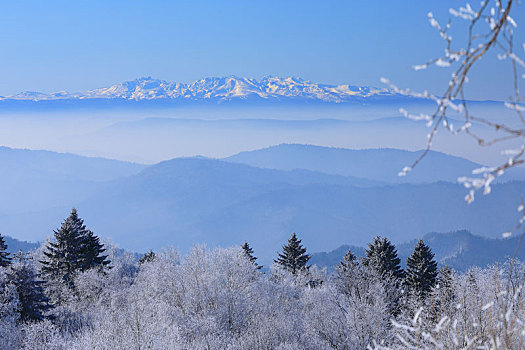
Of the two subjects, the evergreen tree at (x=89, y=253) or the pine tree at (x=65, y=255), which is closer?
the pine tree at (x=65, y=255)

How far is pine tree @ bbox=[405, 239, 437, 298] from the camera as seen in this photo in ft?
159

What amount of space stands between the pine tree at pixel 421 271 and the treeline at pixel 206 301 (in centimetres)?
12

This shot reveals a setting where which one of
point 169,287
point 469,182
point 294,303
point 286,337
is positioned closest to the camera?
point 469,182

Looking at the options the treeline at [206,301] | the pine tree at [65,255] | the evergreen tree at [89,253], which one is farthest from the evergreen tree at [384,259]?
the pine tree at [65,255]

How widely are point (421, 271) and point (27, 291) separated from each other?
38347mm

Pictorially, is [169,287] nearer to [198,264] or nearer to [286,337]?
[198,264]

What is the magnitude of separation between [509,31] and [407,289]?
50.6 m

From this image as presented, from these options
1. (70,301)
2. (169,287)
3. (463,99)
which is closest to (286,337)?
(169,287)

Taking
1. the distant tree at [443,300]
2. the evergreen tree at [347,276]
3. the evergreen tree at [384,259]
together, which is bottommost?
the evergreen tree at [347,276]

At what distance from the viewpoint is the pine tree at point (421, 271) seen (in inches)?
1911

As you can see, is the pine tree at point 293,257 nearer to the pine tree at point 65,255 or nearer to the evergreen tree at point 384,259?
the evergreen tree at point 384,259

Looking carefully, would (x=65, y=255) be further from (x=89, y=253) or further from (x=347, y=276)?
(x=347, y=276)

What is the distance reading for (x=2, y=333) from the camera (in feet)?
91.5

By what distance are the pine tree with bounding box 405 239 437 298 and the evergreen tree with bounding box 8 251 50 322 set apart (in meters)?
36.3
